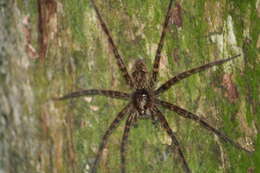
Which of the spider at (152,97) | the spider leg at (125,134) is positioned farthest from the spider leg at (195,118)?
the spider leg at (125,134)

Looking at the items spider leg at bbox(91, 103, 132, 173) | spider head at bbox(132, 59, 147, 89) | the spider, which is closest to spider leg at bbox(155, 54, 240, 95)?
the spider

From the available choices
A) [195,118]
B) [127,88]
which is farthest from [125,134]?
[195,118]

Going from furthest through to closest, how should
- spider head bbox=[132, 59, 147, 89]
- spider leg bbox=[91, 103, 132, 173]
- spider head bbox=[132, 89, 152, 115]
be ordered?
spider head bbox=[132, 89, 152, 115] → spider head bbox=[132, 59, 147, 89] → spider leg bbox=[91, 103, 132, 173]

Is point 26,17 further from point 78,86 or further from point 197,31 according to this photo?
point 197,31

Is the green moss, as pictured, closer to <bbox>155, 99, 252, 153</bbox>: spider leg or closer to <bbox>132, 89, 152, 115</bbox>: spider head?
<bbox>155, 99, 252, 153</bbox>: spider leg

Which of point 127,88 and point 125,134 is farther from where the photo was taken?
point 127,88

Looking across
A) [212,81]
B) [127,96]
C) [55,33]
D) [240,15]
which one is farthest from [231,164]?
[55,33]

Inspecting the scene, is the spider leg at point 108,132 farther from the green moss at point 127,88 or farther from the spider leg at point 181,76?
the spider leg at point 181,76

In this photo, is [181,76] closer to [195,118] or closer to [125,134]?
[195,118]

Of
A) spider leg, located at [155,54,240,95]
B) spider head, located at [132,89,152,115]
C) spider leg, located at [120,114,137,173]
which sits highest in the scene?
spider leg, located at [155,54,240,95]
